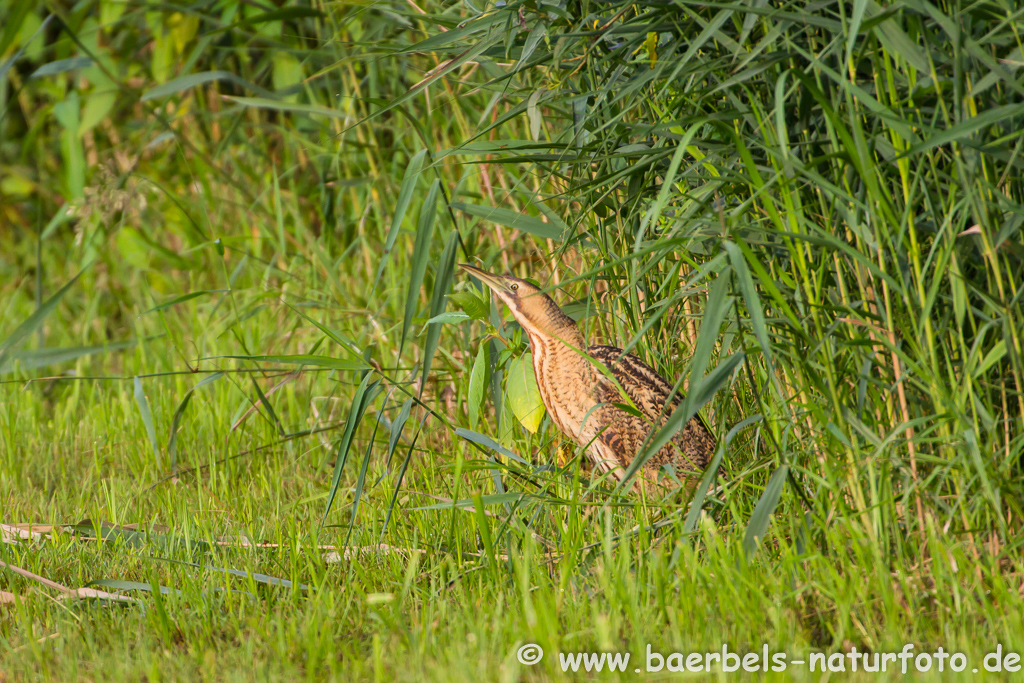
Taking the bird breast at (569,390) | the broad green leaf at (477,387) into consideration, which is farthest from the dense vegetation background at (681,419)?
the bird breast at (569,390)

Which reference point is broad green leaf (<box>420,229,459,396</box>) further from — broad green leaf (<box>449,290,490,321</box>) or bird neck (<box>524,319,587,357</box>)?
bird neck (<box>524,319,587,357</box>)

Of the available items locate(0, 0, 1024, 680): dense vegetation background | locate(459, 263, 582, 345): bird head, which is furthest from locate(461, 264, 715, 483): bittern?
locate(0, 0, 1024, 680): dense vegetation background

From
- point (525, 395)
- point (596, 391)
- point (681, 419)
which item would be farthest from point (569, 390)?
point (681, 419)

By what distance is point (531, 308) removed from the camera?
294cm

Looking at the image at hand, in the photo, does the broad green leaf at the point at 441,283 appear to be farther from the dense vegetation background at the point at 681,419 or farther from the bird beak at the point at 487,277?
the bird beak at the point at 487,277

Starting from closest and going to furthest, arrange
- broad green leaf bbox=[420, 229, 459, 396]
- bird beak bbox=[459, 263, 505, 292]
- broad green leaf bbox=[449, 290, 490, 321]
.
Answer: broad green leaf bbox=[420, 229, 459, 396] < broad green leaf bbox=[449, 290, 490, 321] < bird beak bbox=[459, 263, 505, 292]

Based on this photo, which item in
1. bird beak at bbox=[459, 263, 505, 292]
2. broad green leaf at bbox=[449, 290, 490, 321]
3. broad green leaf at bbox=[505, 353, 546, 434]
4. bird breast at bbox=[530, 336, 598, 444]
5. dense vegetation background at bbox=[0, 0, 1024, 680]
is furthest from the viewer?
bird beak at bbox=[459, 263, 505, 292]

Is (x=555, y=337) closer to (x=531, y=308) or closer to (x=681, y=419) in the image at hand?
(x=531, y=308)

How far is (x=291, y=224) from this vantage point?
16.4 ft

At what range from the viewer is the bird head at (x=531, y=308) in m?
2.92

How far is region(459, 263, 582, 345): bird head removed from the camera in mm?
2922

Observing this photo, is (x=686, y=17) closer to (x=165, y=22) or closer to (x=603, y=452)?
Result: (x=603, y=452)

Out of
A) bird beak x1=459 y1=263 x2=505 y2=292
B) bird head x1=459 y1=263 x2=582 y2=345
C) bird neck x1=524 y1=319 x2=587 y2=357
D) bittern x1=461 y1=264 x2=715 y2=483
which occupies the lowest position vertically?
bittern x1=461 y1=264 x2=715 y2=483

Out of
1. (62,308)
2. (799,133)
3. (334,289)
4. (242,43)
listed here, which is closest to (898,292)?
(799,133)
